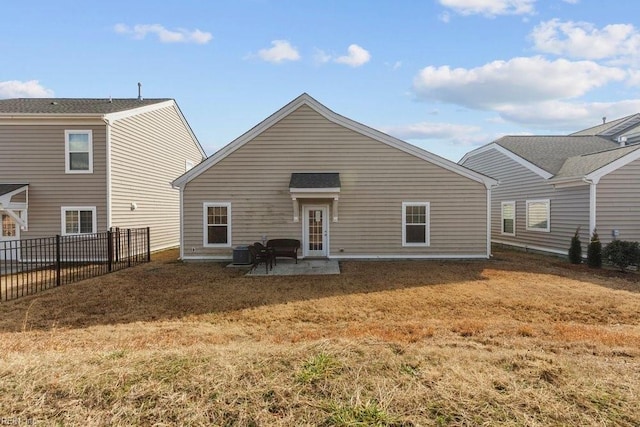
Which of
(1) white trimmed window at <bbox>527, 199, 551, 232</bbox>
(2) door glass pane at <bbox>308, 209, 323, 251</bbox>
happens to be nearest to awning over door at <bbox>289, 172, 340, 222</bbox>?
(2) door glass pane at <bbox>308, 209, 323, 251</bbox>

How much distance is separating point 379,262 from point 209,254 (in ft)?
21.1

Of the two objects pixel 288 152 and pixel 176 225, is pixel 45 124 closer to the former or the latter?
pixel 176 225

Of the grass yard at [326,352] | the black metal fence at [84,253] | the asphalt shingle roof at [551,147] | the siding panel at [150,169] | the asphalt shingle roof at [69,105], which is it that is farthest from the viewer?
the asphalt shingle roof at [551,147]

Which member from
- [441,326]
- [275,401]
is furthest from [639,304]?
[275,401]

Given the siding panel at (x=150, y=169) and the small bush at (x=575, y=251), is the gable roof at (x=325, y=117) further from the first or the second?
the small bush at (x=575, y=251)

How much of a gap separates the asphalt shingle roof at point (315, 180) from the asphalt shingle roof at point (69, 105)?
774 cm

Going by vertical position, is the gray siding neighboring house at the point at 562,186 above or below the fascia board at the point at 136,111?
below

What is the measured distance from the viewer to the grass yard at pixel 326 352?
266 cm

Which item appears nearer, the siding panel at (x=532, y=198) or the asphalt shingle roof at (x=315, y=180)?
the asphalt shingle roof at (x=315, y=180)

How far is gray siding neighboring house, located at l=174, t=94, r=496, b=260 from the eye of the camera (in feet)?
44.0

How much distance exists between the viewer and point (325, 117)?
13438mm

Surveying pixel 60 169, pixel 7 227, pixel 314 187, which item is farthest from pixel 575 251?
pixel 7 227

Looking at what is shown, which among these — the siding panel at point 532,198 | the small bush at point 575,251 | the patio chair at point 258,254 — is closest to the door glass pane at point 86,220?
the patio chair at point 258,254

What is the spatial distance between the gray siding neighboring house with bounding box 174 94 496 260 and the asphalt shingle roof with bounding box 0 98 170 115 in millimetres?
5128
